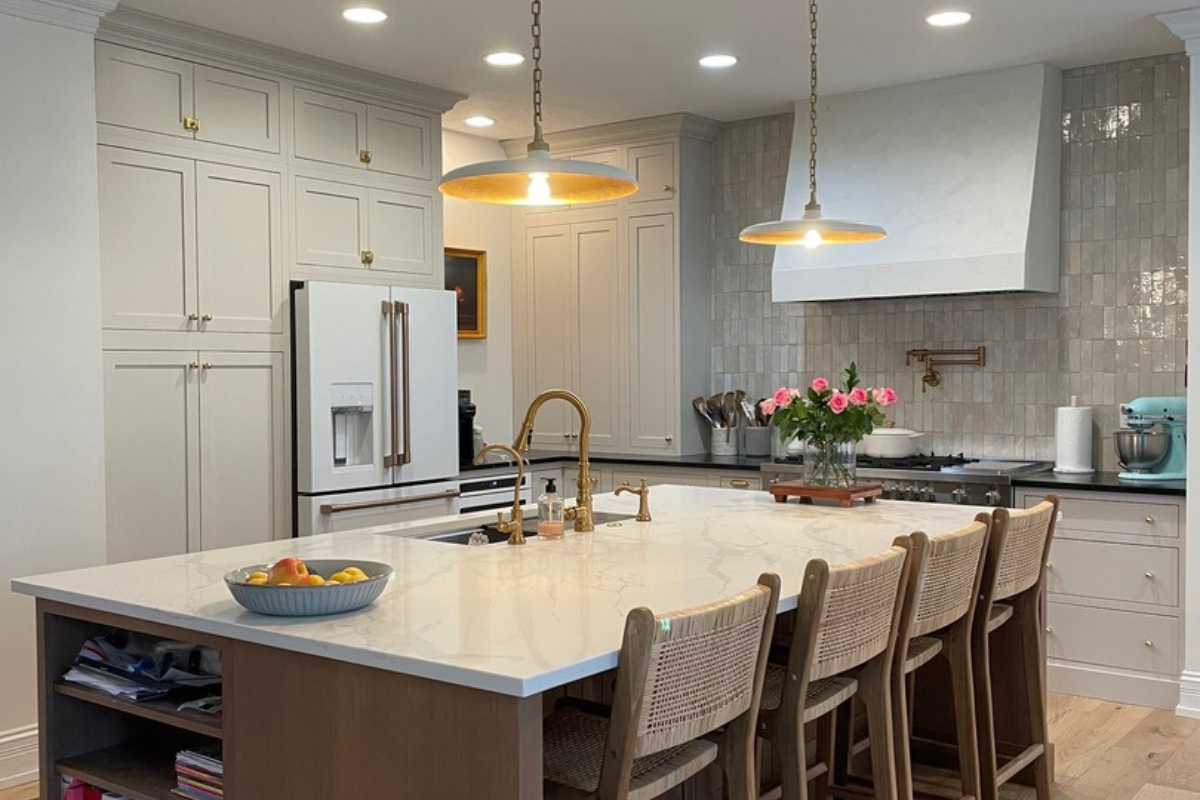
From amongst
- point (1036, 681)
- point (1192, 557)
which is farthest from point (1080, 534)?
point (1036, 681)

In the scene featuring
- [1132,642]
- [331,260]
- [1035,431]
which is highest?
[331,260]

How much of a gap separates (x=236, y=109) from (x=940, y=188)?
300 centimetres

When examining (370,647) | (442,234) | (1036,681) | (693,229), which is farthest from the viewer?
(693,229)

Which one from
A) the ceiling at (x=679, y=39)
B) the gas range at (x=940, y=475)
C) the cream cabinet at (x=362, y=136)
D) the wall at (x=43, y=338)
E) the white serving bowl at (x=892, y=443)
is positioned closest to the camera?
the wall at (x=43, y=338)

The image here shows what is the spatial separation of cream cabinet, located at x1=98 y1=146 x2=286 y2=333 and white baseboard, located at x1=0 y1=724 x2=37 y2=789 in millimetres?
1428

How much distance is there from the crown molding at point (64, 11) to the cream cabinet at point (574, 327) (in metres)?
2.99

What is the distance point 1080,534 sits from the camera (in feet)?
16.0

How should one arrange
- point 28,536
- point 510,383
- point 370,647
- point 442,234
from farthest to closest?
1. point 510,383
2. point 442,234
3. point 28,536
4. point 370,647

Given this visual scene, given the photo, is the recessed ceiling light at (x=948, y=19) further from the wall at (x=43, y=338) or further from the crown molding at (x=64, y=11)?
the wall at (x=43, y=338)

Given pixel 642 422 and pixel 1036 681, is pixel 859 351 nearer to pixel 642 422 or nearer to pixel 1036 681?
pixel 642 422

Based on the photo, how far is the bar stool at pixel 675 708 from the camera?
208cm

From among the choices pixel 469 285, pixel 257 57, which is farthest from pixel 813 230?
pixel 469 285

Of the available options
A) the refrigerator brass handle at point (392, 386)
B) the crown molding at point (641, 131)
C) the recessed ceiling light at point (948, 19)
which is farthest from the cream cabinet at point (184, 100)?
the recessed ceiling light at point (948, 19)

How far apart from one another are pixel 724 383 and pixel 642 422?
499 mm
